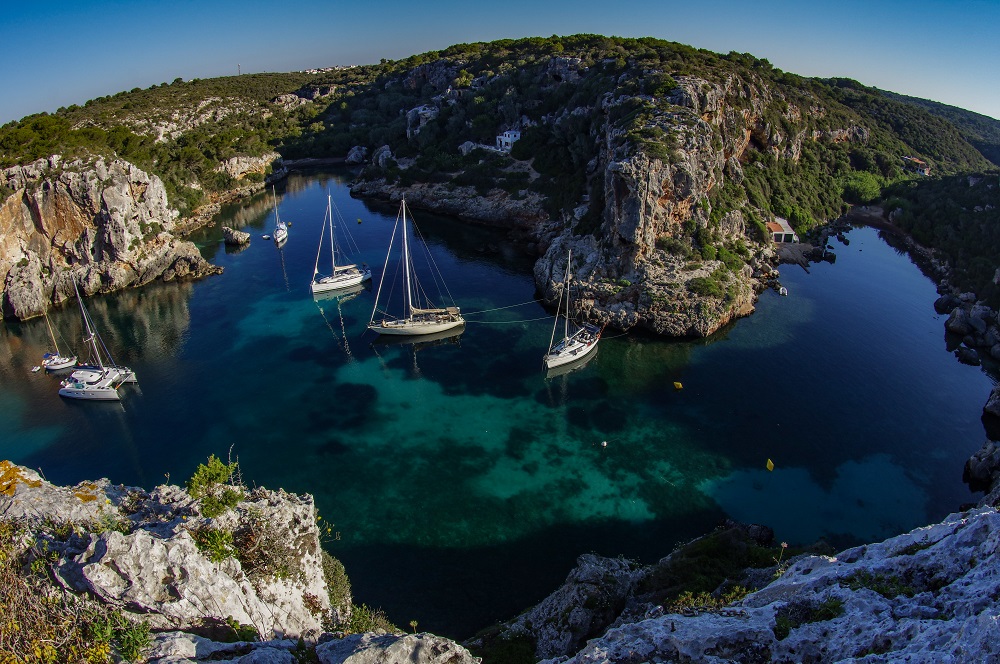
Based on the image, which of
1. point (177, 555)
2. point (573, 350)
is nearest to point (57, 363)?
point (177, 555)

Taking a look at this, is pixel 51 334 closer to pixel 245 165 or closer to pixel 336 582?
pixel 336 582

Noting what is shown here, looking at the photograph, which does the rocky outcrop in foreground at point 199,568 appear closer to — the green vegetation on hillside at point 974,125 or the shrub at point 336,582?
the shrub at point 336,582

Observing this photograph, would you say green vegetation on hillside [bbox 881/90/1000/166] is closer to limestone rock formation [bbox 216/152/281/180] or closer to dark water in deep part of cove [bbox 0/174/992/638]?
dark water in deep part of cove [bbox 0/174/992/638]

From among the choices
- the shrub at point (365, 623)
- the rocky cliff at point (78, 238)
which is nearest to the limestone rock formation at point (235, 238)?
the rocky cliff at point (78, 238)

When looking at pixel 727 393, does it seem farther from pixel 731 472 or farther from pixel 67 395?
pixel 67 395

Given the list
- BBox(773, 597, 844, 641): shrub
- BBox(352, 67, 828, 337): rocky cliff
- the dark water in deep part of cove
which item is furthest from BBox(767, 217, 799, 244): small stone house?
BBox(773, 597, 844, 641): shrub

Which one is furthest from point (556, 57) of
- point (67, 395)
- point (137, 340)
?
point (67, 395)
